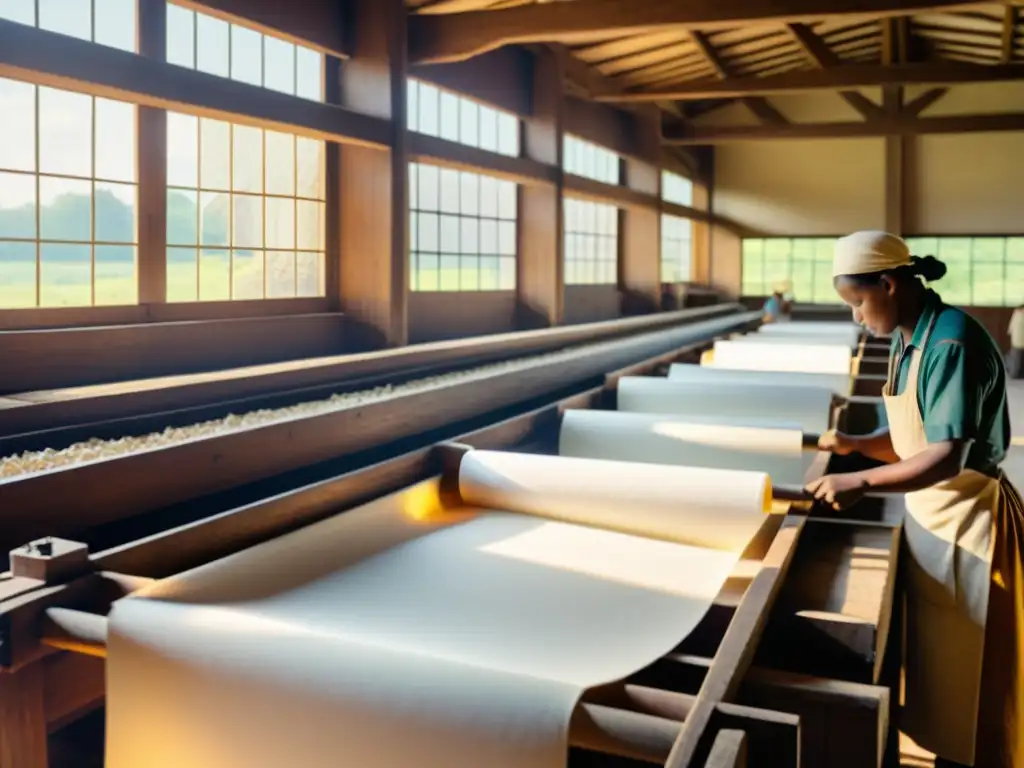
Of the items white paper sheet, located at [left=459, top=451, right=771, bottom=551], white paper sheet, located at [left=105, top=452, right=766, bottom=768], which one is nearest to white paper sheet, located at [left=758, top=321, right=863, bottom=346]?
white paper sheet, located at [left=459, top=451, right=771, bottom=551]

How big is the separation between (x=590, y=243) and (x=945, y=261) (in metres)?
5.53

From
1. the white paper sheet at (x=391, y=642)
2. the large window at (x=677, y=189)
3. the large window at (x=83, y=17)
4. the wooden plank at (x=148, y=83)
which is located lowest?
the white paper sheet at (x=391, y=642)

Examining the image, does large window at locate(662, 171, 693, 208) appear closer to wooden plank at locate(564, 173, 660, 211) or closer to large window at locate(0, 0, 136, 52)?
wooden plank at locate(564, 173, 660, 211)

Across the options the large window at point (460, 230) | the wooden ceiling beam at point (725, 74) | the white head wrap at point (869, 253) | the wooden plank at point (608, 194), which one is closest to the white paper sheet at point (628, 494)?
the white head wrap at point (869, 253)

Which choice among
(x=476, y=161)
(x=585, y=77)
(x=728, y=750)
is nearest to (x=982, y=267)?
(x=585, y=77)

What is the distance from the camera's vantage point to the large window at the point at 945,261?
1220 centimetres

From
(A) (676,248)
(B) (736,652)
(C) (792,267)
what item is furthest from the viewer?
(C) (792,267)

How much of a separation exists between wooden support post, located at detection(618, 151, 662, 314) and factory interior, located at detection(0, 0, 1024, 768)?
1.47 meters

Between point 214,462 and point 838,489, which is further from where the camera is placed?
point 214,462

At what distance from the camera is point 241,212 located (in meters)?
4.39

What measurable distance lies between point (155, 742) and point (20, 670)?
229mm

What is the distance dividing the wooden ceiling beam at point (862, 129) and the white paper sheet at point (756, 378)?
658 cm

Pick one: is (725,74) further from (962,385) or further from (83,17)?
(962,385)

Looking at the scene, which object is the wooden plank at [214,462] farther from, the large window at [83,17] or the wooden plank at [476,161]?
the wooden plank at [476,161]
